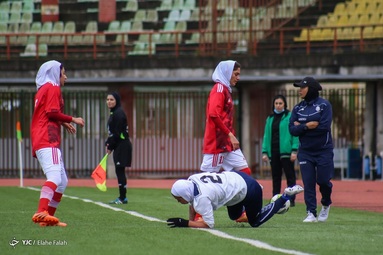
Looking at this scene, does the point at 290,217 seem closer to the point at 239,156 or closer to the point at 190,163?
the point at 239,156

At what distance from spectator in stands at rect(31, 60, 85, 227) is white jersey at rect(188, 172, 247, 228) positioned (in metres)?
1.68

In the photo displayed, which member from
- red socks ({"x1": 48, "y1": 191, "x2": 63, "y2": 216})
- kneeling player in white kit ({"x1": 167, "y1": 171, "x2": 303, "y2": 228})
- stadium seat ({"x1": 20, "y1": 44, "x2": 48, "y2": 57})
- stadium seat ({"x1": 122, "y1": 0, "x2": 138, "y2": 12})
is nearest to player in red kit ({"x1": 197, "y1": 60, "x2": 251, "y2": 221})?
kneeling player in white kit ({"x1": 167, "y1": 171, "x2": 303, "y2": 228})

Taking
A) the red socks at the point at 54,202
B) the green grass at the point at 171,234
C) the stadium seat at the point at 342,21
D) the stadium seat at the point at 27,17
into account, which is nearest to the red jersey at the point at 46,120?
the red socks at the point at 54,202

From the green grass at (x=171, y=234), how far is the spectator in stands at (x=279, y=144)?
1177 mm

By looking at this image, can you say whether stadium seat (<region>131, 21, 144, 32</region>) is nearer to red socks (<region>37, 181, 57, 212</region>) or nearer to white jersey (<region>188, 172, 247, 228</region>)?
red socks (<region>37, 181, 57, 212</region>)

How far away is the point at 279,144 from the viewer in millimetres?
18828

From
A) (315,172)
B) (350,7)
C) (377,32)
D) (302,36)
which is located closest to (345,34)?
(377,32)

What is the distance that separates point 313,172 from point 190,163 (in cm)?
2071

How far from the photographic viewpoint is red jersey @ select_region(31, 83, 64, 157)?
13.4 metres

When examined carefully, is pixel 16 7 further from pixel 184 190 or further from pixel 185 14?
pixel 184 190

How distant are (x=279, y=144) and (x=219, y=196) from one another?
613 centimetres

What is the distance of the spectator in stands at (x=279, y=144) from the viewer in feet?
61.4

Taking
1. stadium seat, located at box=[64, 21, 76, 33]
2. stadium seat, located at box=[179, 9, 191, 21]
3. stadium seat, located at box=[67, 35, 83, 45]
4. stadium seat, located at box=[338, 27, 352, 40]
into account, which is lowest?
stadium seat, located at box=[67, 35, 83, 45]

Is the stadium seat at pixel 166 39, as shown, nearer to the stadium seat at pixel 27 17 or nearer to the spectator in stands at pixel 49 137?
the stadium seat at pixel 27 17
